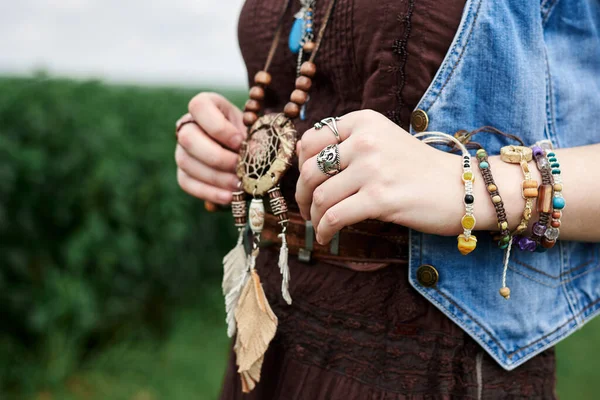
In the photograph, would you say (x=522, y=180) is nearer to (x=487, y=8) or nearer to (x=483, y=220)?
(x=483, y=220)

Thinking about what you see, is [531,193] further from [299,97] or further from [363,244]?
[299,97]

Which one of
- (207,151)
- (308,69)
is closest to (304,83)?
(308,69)

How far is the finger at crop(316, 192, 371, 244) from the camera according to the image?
0.74 metres

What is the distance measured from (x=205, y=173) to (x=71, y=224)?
216cm

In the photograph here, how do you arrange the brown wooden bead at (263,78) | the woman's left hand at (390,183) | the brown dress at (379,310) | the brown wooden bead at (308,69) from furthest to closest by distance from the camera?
the brown wooden bead at (263,78) < the brown wooden bead at (308,69) < the brown dress at (379,310) < the woman's left hand at (390,183)

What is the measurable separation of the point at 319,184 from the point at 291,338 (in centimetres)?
34

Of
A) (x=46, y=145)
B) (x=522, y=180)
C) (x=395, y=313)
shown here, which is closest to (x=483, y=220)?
(x=522, y=180)

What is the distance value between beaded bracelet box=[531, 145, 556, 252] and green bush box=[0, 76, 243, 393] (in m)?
2.41

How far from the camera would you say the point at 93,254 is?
295 centimetres

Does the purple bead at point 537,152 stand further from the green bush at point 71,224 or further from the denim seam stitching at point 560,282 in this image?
the green bush at point 71,224

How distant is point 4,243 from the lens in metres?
2.73

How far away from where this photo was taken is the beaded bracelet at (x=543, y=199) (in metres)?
0.75

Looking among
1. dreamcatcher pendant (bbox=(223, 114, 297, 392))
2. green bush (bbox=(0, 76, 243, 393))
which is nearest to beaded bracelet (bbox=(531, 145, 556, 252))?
dreamcatcher pendant (bbox=(223, 114, 297, 392))

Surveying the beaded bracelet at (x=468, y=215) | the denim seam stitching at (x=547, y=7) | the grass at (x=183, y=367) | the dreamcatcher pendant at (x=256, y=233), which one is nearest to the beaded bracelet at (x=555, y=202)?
the beaded bracelet at (x=468, y=215)
